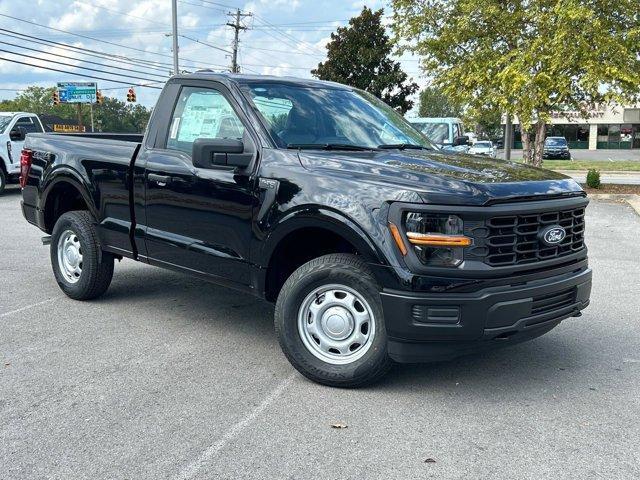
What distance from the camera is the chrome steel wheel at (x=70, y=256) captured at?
19.8 ft

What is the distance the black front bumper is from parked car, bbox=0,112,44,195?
573 inches

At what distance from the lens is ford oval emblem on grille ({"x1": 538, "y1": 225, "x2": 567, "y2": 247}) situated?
3.82 m

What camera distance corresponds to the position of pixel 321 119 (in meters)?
4.82

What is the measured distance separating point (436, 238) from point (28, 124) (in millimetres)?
15942

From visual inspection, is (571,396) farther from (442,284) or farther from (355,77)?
(355,77)

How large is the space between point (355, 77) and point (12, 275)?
85.9 ft

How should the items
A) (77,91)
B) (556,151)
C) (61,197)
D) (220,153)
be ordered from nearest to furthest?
(220,153) < (61,197) < (556,151) < (77,91)

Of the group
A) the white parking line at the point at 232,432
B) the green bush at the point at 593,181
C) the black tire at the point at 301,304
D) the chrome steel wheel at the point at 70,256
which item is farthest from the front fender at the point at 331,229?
the green bush at the point at 593,181

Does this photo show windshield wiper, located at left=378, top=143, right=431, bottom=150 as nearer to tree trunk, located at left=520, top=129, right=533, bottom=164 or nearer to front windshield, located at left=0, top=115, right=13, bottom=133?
front windshield, located at left=0, top=115, right=13, bottom=133

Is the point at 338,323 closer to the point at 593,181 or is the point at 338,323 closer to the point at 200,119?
the point at 200,119

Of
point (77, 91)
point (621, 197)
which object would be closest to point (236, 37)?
point (77, 91)

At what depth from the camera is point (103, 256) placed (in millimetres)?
5836

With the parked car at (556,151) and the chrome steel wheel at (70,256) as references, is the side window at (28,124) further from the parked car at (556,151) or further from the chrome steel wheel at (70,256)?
the parked car at (556,151)

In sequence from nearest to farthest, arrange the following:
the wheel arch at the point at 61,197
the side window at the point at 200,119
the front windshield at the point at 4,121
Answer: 1. the side window at the point at 200,119
2. the wheel arch at the point at 61,197
3. the front windshield at the point at 4,121
